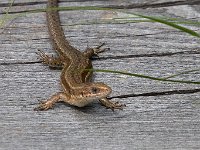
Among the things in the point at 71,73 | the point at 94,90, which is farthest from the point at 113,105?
the point at 71,73

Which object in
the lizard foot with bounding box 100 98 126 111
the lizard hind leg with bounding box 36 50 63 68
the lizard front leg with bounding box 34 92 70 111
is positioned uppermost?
the lizard hind leg with bounding box 36 50 63 68

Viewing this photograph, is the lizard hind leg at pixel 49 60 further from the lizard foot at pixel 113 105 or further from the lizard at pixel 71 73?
the lizard foot at pixel 113 105

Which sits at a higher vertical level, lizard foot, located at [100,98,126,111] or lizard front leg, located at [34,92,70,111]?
lizard front leg, located at [34,92,70,111]

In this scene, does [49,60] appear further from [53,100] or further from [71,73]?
[53,100]

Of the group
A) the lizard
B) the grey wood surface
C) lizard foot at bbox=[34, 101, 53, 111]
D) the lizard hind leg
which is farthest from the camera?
the lizard hind leg

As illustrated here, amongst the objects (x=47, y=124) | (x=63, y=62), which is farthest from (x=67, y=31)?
(x=47, y=124)

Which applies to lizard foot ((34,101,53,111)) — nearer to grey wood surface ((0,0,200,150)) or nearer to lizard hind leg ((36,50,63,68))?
grey wood surface ((0,0,200,150))

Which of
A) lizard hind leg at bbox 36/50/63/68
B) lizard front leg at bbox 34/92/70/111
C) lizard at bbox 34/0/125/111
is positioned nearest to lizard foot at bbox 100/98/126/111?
lizard at bbox 34/0/125/111
